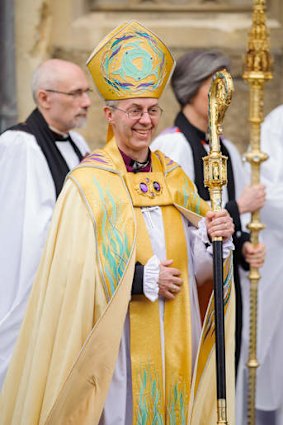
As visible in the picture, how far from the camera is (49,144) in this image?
638cm

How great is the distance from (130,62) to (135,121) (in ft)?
0.95

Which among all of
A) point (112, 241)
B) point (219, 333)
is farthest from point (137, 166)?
point (219, 333)

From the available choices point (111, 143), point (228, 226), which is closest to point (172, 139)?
point (111, 143)

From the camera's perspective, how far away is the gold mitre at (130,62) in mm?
5246

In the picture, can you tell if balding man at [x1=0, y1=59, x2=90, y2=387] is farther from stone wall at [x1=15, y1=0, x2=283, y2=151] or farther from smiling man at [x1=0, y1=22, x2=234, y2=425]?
stone wall at [x1=15, y1=0, x2=283, y2=151]

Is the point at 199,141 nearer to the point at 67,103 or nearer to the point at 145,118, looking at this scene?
the point at 67,103

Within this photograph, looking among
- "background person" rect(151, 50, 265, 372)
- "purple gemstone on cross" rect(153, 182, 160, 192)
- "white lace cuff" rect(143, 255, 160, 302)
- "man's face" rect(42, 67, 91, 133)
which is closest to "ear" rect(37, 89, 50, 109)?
"man's face" rect(42, 67, 91, 133)

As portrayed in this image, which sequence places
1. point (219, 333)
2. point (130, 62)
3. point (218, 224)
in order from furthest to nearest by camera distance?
point (130, 62) < point (218, 224) < point (219, 333)

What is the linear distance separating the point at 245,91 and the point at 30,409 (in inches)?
146

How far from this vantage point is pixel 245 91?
8164 mm

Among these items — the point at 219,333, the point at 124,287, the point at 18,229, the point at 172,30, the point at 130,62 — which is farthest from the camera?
the point at 172,30

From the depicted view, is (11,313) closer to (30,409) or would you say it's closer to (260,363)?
(30,409)

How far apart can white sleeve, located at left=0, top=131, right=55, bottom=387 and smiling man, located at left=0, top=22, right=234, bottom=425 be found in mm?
804

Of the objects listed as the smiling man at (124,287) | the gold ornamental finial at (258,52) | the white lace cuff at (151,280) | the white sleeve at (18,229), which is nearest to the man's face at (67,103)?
the white sleeve at (18,229)
